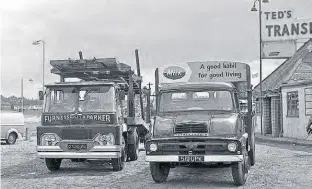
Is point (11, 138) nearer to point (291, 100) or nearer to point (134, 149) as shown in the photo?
point (134, 149)

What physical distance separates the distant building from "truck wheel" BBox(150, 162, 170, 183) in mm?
16035

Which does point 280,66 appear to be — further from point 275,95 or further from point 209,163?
point 209,163

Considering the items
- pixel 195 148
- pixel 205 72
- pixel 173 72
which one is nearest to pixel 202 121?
pixel 195 148

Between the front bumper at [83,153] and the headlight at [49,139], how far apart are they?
0.37 feet

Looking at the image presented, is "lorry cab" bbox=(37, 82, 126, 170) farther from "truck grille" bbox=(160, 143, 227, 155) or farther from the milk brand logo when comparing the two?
"truck grille" bbox=(160, 143, 227, 155)

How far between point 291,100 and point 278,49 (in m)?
9.83

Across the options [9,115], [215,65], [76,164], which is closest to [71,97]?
[76,164]

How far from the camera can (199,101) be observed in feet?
37.6

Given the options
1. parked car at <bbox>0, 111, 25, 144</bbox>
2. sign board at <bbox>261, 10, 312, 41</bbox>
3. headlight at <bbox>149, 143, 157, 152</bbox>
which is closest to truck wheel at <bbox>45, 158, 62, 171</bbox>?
headlight at <bbox>149, 143, 157, 152</bbox>

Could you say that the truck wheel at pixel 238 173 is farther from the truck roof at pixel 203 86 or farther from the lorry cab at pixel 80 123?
the lorry cab at pixel 80 123

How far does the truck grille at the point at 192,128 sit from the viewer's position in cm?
1045

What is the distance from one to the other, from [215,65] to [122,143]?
3.19 m

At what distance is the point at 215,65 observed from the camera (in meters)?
12.9

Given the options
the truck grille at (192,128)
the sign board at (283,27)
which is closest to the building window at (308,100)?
the sign board at (283,27)
